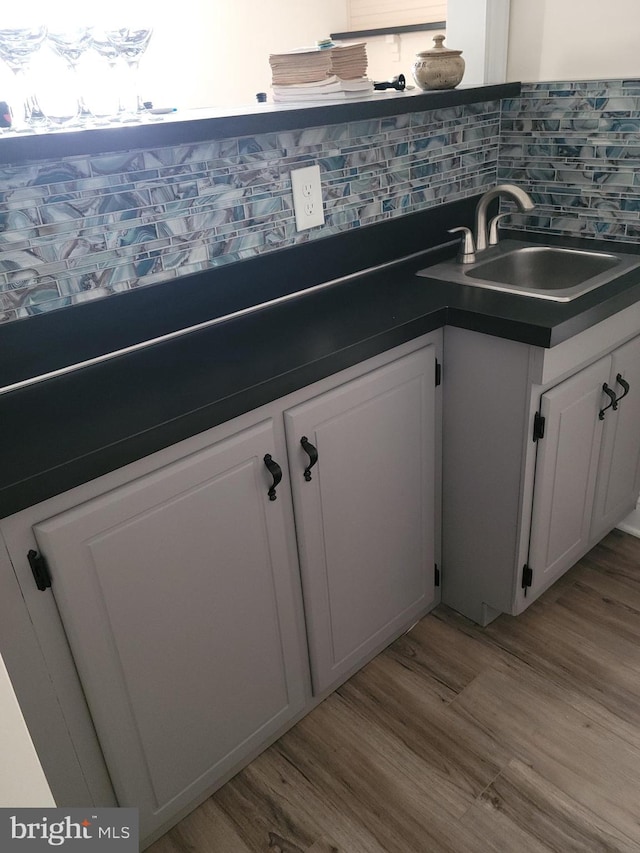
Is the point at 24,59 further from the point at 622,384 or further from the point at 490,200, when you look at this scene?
the point at 622,384

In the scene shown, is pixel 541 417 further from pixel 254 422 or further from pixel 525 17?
pixel 525 17

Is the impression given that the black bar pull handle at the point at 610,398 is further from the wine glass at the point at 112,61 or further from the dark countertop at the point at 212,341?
the wine glass at the point at 112,61

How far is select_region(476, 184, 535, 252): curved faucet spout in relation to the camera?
1.77 metres

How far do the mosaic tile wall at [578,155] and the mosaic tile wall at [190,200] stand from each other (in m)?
0.18

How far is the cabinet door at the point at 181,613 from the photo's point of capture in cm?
113

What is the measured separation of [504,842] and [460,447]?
33.2 inches

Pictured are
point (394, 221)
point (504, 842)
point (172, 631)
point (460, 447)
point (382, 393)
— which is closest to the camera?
point (172, 631)

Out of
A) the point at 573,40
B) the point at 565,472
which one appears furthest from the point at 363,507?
the point at 573,40

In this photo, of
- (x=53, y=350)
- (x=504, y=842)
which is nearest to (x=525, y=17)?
(x=53, y=350)

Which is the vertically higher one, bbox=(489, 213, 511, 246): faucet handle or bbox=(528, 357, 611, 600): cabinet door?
bbox=(489, 213, 511, 246): faucet handle

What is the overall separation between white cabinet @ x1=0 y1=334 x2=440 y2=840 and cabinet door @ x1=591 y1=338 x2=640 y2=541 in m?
0.52

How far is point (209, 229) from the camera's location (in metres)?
1.55

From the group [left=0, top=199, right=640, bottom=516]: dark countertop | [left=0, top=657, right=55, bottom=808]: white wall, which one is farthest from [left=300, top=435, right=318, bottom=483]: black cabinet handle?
[left=0, top=657, right=55, bottom=808]: white wall

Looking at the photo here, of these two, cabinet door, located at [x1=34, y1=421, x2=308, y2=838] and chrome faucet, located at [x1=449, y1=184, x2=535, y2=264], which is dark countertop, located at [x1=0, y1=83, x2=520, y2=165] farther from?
cabinet door, located at [x1=34, y1=421, x2=308, y2=838]
